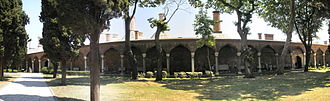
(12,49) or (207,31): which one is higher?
Result: (207,31)

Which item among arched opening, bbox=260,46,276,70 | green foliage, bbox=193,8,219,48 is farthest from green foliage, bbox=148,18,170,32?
arched opening, bbox=260,46,276,70

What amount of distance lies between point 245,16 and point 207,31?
12.0 ft

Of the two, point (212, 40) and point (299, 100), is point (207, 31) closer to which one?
point (212, 40)

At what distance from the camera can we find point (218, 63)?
1097 inches

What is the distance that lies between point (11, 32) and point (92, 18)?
1403 cm

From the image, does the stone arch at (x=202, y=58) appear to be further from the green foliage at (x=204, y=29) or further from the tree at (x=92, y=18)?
the tree at (x=92, y=18)

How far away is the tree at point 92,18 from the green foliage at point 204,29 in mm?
14596

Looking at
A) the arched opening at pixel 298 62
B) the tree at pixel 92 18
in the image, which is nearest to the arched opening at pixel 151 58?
the tree at pixel 92 18

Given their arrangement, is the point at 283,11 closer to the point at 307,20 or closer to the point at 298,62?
the point at 307,20

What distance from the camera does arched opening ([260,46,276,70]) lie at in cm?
3058

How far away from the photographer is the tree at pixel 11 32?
61.4ft

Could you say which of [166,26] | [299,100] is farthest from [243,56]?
[299,100]

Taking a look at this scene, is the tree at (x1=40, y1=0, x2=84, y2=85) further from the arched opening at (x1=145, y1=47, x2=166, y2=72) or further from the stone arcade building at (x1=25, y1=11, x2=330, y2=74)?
the arched opening at (x1=145, y1=47, x2=166, y2=72)

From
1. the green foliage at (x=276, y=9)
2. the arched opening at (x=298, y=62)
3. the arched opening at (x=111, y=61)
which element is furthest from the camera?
the arched opening at (x=298, y=62)
